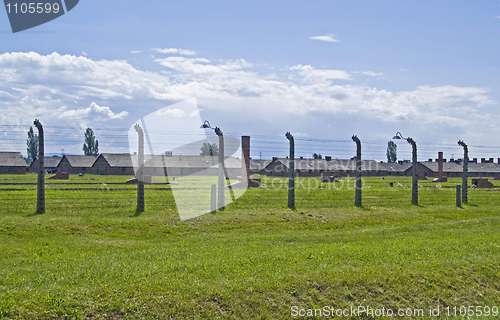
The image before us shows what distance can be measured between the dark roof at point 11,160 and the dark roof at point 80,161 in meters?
10.6

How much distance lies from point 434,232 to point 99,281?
12564 millimetres

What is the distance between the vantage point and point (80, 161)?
315 ft

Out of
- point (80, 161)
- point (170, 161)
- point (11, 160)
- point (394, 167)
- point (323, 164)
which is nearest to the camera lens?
point (11, 160)

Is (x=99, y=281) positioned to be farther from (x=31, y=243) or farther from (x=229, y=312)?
(x=31, y=243)

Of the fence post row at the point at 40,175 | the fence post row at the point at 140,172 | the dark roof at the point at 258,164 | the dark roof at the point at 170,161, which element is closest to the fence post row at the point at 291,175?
the fence post row at the point at 140,172

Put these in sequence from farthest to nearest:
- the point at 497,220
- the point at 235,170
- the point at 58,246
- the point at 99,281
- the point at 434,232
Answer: the point at 235,170 → the point at 497,220 → the point at 434,232 → the point at 58,246 → the point at 99,281

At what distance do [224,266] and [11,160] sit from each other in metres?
90.6

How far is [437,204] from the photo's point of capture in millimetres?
24281

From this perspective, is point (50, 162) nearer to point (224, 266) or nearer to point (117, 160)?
point (117, 160)

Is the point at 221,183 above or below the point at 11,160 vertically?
below

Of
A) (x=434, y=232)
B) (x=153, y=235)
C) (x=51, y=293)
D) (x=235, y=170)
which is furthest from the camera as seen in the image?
(x=235, y=170)

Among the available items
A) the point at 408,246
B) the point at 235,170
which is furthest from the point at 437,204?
the point at 235,170

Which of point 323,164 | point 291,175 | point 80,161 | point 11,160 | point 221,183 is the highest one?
point 11,160

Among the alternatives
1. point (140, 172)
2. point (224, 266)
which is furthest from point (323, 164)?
point (224, 266)
